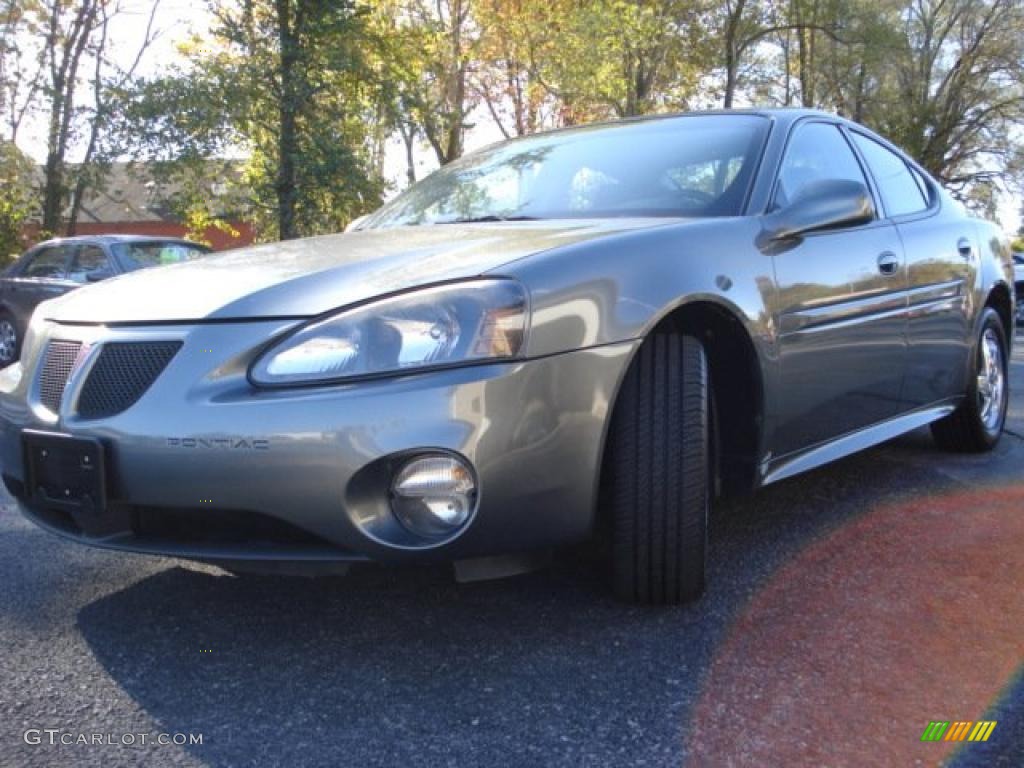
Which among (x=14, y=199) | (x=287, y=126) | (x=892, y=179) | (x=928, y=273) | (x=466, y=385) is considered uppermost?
(x=287, y=126)

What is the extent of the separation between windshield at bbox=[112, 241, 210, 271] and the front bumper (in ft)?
25.7

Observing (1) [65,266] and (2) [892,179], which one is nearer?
(2) [892,179]

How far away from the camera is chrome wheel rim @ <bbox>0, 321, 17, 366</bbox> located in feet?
33.8

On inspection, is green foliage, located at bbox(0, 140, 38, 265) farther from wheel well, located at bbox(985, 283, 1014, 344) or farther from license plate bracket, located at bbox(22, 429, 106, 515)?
license plate bracket, located at bbox(22, 429, 106, 515)

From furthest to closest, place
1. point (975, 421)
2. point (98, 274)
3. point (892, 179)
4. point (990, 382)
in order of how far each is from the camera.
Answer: point (98, 274), point (990, 382), point (975, 421), point (892, 179)

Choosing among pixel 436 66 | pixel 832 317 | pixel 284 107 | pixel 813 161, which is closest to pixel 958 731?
pixel 832 317

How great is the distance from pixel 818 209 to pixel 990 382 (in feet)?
7.15

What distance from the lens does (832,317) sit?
296cm

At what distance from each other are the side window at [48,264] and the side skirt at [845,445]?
28.8 ft

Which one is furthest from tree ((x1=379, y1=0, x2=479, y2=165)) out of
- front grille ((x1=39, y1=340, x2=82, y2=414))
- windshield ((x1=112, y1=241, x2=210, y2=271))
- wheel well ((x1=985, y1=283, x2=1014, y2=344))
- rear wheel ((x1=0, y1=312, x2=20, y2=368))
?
front grille ((x1=39, y1=340, x2=82, y2=414))

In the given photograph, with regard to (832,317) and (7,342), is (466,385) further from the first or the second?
(7,342)

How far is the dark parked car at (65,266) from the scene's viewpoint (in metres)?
9.55

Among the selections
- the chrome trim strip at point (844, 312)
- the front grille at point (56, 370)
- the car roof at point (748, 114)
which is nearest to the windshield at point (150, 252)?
the car roof at point (748, 114)

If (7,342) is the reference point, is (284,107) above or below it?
above
